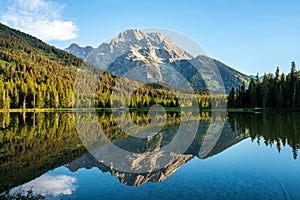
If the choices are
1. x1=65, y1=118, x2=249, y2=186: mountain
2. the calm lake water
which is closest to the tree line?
the calm lake water

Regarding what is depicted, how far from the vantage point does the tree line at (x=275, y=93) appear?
104m

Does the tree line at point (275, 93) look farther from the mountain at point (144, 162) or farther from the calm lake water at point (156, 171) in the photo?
the mountain at point (144, 162)

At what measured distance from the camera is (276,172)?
61.4 ft

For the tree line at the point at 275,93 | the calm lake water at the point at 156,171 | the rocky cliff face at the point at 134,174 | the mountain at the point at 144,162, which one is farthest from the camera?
the tree line at the point at 275,93

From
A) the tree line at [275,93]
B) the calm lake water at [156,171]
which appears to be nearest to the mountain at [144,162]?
the calm lake water at [156,171]

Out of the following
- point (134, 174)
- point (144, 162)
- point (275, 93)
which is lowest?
point (134, 174)

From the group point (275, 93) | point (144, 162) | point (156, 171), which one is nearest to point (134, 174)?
point (156, 171)

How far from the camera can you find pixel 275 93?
10756 centimetres

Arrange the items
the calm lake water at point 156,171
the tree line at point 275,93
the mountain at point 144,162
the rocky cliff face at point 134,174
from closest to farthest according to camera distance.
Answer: the calm lake water at point 156,171 < the rocky cliff face at point 134,174 < the mountain at point 144,162 < the tree line at point 275,93

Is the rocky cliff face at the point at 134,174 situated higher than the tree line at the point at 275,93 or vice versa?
the tree line at the point at 275,93

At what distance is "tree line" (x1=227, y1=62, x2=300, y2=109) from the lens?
104 m

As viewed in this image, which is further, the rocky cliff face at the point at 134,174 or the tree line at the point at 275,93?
the tree line at the point at 275,93

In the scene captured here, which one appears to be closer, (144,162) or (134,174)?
(134,174)

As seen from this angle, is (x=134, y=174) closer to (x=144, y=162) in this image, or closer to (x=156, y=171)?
(x=156, y=171)
